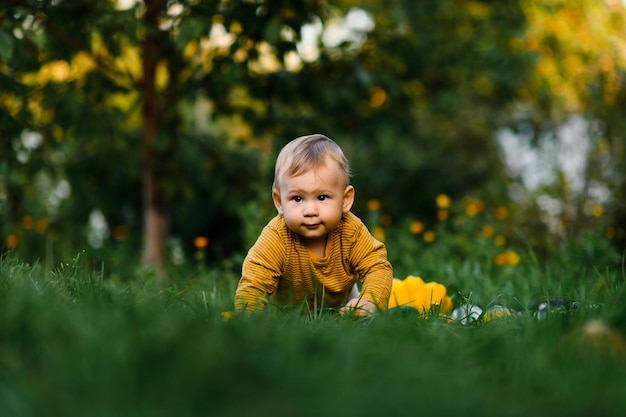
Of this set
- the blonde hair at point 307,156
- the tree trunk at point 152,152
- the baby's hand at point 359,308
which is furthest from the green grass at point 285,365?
the tree trunk at point 152,152

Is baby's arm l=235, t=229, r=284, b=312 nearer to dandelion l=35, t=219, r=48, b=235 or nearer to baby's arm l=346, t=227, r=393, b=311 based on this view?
baby's arm l=346, t=227, r=393, b=311

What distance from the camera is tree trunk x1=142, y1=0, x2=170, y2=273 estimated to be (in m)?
4.36

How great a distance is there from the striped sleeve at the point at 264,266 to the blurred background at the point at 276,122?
41.4 inches

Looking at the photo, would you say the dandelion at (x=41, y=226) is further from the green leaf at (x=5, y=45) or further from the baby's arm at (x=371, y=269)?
the baby's arm at (x=371, y=269)

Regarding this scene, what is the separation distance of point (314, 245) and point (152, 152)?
2.20 meters

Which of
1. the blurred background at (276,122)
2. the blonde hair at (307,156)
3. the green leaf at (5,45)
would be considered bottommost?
the blonde hair at (307,156)

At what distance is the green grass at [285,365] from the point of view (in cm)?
130

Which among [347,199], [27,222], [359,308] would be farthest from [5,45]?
[27,222]

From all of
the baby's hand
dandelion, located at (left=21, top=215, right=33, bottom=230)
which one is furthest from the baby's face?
dandelion, located at (left=21, top=215, right=33, bottom=230)

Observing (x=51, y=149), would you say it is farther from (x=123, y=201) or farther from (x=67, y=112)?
(x=123, y=201)

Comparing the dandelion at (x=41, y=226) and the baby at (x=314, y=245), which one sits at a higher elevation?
the dandelion at (x=41, y=226)

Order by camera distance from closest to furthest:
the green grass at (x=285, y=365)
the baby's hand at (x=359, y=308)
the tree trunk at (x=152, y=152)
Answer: the green grass at (x=285, y=365), the baby's hand at (x=359, y=308), the tree trunk at (x=152, y=152)

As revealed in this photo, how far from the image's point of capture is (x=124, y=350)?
142cm

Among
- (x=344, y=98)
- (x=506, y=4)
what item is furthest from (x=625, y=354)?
(x=506, y=4)
